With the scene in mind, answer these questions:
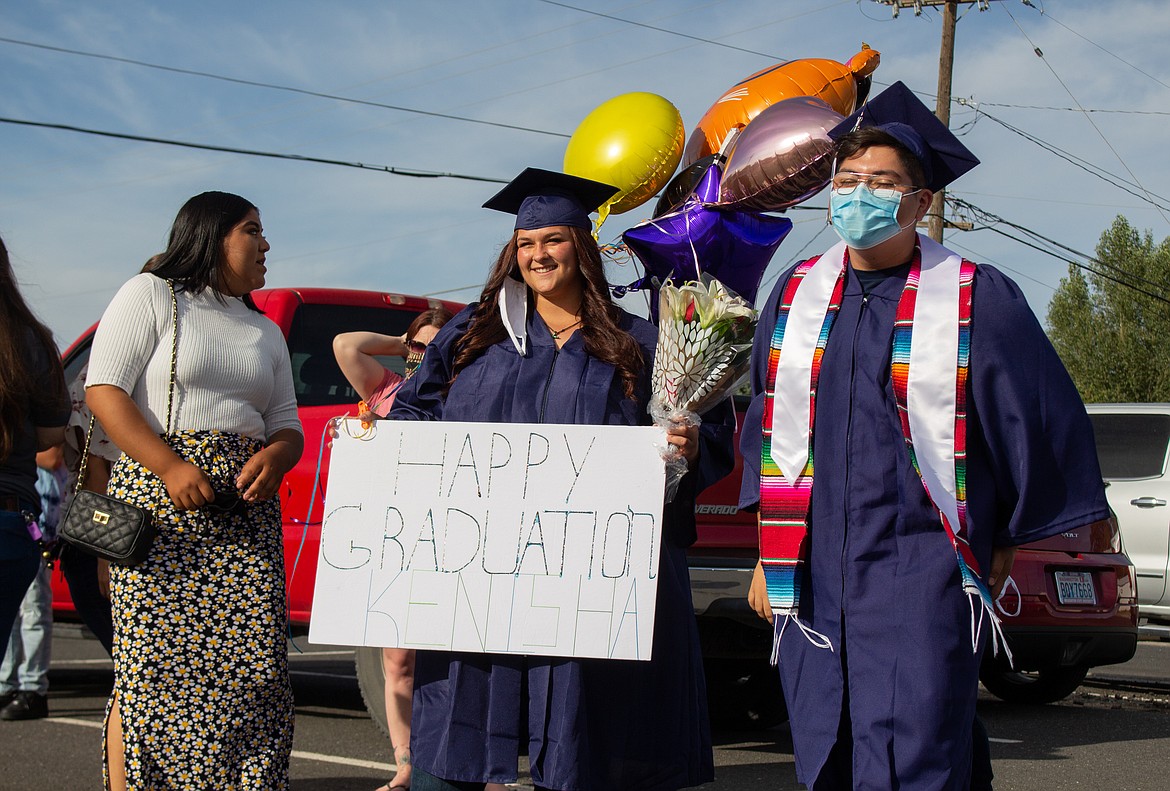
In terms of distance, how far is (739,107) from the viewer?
454cm

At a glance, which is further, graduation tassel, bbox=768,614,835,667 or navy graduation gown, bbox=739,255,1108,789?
graduation tassel, bbox=768,614,835,667

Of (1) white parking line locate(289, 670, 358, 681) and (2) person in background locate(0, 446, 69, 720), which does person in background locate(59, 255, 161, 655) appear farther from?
(1) white parking line locate(289, 670, 358, 681)

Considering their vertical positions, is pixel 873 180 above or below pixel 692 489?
above

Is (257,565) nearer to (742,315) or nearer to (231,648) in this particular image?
(231,648)

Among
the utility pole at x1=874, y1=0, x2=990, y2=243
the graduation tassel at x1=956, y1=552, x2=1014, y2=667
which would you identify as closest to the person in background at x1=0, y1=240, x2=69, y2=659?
the graduation tassel at x1=956, y1=552, x2=1014, y2=667

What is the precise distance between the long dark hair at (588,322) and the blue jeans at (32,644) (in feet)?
13.0

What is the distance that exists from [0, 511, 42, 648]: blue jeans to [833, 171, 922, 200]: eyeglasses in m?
2.59

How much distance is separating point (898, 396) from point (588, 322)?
879 mm

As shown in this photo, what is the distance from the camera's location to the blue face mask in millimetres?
3078

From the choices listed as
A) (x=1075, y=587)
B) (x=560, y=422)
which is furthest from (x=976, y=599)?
(x=1075, y=587)

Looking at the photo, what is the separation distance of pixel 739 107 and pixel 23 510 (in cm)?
276

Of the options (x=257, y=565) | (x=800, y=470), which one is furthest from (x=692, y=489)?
(x=257, y=565)

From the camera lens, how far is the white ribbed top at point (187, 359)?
3.71 metres

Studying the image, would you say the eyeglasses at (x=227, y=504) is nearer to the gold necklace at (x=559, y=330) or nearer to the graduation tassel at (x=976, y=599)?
the gold necklace at (x=559, y=330)
